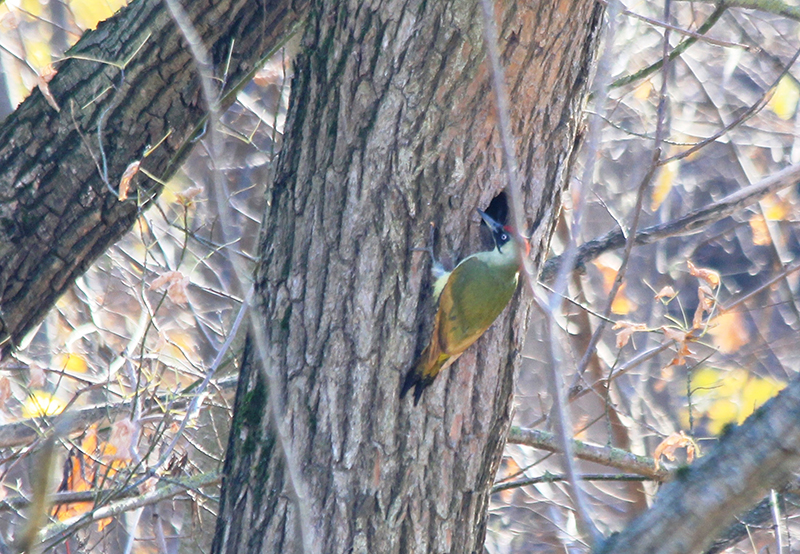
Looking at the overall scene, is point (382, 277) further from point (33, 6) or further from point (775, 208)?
point (33, 6)

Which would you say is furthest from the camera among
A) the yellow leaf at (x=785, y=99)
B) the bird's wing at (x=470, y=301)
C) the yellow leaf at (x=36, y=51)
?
the yellow leaf at (x=785, y=99)

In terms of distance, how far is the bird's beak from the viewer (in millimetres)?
2931

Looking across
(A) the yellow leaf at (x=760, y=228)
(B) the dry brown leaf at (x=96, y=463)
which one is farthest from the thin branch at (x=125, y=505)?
(A) the yellow leaf at (x=760, y=228)

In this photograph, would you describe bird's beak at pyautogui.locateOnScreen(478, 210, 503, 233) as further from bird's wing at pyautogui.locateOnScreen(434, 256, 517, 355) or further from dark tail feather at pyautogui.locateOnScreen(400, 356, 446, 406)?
dark tail feather at pyautogui.locateOnScreen(400, 356, 446, 406)

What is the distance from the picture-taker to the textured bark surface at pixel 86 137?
3.34 metres

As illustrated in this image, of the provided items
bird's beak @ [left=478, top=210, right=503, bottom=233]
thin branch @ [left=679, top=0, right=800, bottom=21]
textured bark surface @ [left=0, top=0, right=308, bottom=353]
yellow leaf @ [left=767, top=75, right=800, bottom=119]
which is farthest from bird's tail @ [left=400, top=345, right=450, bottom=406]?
yellow leaf @ [left=767, top=75, right=800, bottom=119]

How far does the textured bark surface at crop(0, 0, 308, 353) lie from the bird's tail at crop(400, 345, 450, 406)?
1.52m

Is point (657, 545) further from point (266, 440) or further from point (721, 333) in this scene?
point (721, 333)

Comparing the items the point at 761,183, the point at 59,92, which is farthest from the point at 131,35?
the point at 761,183

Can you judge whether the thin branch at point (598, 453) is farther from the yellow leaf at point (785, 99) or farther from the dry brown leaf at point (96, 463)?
the yellow leaf at point (785, 99)

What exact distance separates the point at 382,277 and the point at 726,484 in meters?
1.53

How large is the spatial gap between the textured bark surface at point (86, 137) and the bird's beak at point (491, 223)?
1.39 metres

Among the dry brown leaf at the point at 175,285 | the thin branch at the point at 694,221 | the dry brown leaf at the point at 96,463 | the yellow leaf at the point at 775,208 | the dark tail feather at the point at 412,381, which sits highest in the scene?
the yellow leaf at the point at 775,208

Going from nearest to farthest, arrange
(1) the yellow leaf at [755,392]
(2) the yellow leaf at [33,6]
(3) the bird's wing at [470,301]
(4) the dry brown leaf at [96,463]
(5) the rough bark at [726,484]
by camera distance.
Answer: (5) the rough bark at [726,484]
(3) the bird's wing at [470,301]
(4) the dry brown leaf at [96,463]
(1) the yellow leaf at [755,392]
(2) the yellow leaf at [33,6]
